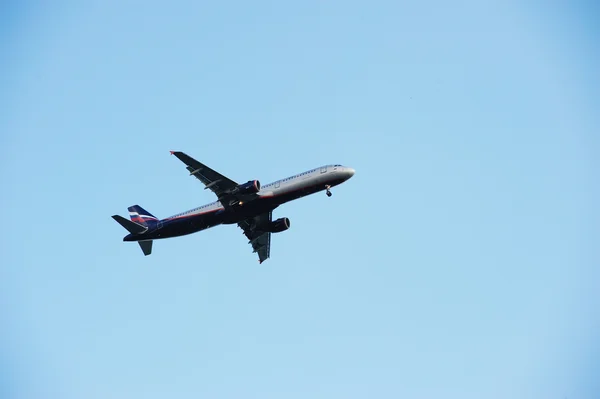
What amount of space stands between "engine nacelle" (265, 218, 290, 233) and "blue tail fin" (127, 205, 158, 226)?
1362 centimetres

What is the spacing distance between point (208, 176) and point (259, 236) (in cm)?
1528

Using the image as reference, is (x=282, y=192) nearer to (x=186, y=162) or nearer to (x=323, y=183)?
(x=323, y=183)

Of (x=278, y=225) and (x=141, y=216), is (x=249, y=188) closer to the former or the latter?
(x=278, y=225)

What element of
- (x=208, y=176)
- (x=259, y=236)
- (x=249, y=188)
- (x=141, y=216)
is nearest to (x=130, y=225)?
(x=141, y=216)

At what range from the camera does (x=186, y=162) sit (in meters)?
78.4

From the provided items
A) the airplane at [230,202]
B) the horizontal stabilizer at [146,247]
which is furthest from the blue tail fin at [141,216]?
the horizontal stabilizer at [146,247]

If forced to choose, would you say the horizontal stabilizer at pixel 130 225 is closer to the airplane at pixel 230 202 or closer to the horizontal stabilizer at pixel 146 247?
the airplane at pixel 230 202

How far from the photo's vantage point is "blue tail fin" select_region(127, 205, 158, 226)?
3413 inches

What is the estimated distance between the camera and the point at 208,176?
260 ft

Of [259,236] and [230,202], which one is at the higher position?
[230,202]

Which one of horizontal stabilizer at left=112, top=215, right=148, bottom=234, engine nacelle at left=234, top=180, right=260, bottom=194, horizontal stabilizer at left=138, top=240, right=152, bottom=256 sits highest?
engine nacelle at left=234, top=180, right=260, bottom=194

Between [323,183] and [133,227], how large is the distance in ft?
75.5

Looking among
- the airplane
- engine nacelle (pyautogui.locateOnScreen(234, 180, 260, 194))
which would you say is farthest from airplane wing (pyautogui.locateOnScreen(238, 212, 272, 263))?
engine nacelle (pyautogui.locateOnScreen(234, 180, 260, 194))

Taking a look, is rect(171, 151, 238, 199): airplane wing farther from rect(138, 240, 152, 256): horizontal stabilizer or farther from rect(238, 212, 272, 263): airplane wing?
rect(138, 240, 152, 256): horizontal stabilizer
